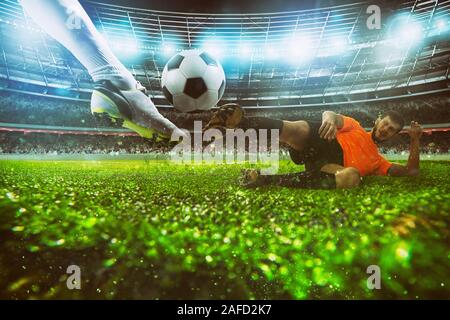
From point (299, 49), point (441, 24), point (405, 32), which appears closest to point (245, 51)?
point (299, 49)

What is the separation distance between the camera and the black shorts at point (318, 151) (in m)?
2.67

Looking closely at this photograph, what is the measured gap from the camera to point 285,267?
5.24 ft

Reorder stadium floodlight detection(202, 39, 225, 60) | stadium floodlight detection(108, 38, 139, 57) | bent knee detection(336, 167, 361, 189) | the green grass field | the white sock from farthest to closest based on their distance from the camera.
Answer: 1. stadium floodlight detection(108, 38, 139, 57)
2. stadium floodlight detection(202, 39, 225, 60)
3. bent knee detection(336, 167, 361, 189)
4. the white sock
5. the green grass field

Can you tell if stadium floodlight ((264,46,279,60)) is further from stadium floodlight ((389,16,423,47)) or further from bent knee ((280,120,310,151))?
bent knee ((280,120,310,151))

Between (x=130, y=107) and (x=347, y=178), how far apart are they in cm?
202

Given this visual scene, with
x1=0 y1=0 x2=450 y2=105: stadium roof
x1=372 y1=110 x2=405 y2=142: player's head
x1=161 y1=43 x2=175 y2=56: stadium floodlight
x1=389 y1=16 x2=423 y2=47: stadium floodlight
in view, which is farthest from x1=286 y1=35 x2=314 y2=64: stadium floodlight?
x1=372 y1=110 x2=405 y2=142: player's head

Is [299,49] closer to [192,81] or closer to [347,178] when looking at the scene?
[192,81]

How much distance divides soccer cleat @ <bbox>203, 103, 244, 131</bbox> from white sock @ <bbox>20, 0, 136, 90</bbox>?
0.89 m

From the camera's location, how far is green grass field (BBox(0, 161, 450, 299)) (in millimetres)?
1490

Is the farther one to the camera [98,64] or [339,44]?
[339,44]

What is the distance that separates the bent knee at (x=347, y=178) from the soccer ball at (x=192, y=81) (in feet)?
5.38

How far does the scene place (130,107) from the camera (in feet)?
8.46

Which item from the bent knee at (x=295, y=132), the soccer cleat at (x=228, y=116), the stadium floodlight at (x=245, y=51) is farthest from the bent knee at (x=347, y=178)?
the stadium floodlight at (x=245, y=51)

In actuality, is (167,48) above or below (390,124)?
above
